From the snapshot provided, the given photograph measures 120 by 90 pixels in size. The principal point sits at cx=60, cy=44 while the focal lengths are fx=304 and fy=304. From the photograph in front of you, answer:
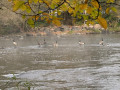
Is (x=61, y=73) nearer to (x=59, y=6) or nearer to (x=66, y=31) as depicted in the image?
(x=59, y=6)

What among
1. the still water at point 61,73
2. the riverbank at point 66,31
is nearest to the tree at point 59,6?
the still water at point 61,73

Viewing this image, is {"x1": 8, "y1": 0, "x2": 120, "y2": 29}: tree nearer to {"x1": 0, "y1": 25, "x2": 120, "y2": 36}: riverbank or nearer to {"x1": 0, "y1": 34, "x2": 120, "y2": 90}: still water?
{"x1": 0, "y1": 34, "x2": 120, "y2": 90}: still water

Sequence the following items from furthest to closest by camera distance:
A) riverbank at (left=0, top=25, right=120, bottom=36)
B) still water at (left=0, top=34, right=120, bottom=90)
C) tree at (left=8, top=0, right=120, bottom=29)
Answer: riverbank at (left=0, top=25, right=120, bottom=36) → still water at (left=0, top=34, right=120, bottom=90) → tree at (left=8, top=0, right=120, bottom=29)

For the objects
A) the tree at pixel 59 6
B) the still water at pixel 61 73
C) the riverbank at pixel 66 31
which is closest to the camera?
the tree at pixel 59 6

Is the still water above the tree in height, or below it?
below

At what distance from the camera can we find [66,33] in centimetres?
4678

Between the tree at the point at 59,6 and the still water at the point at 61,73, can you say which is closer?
the tree at the point at 59,6

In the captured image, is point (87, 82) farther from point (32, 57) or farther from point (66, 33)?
point (66, 33)

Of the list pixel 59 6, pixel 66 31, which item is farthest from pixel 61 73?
pixel 66 31

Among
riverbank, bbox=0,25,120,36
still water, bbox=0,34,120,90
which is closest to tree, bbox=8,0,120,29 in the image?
still water, bbox=0,34,120,90

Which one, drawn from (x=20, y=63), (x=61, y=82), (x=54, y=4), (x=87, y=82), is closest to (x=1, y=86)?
(x=61, y=82)

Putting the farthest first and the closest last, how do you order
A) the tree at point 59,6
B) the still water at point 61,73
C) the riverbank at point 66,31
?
the riverbank at point 66,31 < the still water at point 61,73 < the tree at point 59,6

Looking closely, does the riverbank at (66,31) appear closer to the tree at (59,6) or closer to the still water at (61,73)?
the still water at (61,73)

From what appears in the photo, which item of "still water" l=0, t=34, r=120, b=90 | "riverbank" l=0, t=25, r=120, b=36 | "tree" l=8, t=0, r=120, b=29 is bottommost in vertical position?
"still water" l=0, t=34, r=120, b=90
